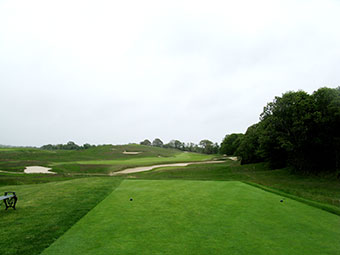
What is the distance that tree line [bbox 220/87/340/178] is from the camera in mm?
23319

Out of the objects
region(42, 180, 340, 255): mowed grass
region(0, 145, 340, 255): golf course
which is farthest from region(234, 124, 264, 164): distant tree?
region(42, 180, 340, 255): mowed grass

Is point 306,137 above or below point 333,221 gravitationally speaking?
above

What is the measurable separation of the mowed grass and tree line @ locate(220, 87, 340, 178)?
682 inches

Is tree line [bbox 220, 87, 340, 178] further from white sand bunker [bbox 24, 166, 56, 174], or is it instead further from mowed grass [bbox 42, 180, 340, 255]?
white sand bunker [bbox 24, 166, 56, 174]

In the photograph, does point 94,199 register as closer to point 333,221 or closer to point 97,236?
point 97,236

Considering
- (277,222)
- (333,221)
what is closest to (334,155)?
(333,221)

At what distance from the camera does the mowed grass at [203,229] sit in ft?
17.3

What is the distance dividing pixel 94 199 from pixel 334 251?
1007 centimetres

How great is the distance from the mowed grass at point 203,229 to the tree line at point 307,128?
56.8 ft

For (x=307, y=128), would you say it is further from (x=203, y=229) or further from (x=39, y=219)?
(x=39, y=219)

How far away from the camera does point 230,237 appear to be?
5887 millimetres

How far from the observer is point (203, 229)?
21.6ft

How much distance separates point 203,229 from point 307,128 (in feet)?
75.0

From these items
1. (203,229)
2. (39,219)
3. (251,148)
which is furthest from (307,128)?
(39,219)
